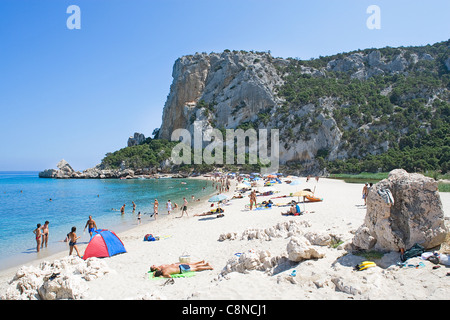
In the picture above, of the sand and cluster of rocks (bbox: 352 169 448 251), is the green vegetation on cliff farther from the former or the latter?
cluster of rocks (bbox: 352 169 448 251)

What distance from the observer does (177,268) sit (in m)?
7.21

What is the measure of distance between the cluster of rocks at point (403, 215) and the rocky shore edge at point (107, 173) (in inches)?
2660

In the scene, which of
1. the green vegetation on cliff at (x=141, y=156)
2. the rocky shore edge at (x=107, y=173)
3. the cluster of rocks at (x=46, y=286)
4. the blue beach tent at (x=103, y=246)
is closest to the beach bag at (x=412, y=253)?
the cluster of rocks at (x=46, y=286)

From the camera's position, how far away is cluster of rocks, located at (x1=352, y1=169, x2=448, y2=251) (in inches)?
234

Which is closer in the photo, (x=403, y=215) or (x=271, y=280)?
(x=271, y=280)

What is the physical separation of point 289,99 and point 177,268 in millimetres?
76510

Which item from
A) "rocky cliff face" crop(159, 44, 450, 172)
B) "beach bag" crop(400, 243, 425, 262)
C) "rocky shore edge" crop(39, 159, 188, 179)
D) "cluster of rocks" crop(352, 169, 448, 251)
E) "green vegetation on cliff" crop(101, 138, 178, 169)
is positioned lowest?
"rocky shore edge" crop(39, 159, 188, 179)

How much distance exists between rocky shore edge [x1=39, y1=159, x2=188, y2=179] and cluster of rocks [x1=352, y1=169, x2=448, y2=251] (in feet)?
222

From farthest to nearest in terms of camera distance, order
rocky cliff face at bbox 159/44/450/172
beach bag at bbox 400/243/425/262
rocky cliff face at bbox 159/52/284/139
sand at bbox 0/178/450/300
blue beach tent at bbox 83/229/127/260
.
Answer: rocky cliff face at bbox 159/52/284/139
rocky cliff face at bbox 159/44/450/172
blue beach tent at bbox 83/229/127/260
beach bag at bbox 400/243/425/262
sand at bbox 0/178/450/300

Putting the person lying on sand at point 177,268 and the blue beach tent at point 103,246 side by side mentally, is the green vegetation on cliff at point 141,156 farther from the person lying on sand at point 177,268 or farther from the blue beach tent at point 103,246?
the person lying on sand at point 177,268

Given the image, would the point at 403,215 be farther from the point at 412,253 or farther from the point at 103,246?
the point at 103,246

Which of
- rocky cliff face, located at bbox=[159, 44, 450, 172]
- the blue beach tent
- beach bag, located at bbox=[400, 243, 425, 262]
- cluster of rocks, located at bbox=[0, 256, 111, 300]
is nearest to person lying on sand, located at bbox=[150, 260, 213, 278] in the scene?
cluster of rocks, located at bbox=[0, 256, 111, 300]

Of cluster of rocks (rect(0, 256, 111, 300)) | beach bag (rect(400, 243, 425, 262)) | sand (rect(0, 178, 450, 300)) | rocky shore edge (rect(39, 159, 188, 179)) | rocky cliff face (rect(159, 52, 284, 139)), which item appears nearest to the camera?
sand (rect(0, 178, 450, 300))

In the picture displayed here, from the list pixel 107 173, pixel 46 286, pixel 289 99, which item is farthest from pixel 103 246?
pixel 107 173
